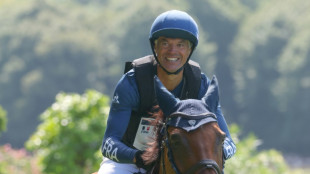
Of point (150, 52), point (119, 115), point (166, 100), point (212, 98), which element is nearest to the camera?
point (166, 100)

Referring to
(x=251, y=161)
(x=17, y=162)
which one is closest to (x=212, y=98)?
(x=251, y=161)

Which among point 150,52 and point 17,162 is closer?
point 17,162

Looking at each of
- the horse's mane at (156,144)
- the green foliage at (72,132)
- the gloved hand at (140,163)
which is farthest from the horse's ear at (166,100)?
the green foliage at (72,132)

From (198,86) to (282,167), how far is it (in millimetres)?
12027

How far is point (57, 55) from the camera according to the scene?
3290 inches

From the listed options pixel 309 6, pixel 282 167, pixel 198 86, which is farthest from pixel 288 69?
pixel 198 86

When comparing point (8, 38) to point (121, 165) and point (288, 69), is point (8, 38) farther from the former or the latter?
point (121, 165)

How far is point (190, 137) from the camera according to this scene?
15.3ft

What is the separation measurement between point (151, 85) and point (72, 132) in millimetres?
9577

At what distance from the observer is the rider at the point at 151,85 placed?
5.73 metres

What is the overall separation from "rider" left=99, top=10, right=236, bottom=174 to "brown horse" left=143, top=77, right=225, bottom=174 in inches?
28.6

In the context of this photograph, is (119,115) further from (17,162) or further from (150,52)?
(150,52)

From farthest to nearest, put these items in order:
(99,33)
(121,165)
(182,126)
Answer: (99,33) → (121,165) → (182,126)

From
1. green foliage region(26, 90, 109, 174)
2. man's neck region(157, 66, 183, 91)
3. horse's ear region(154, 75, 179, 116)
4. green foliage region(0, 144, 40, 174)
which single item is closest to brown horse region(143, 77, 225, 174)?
horse's ear region(154, 75, 179, 116)
